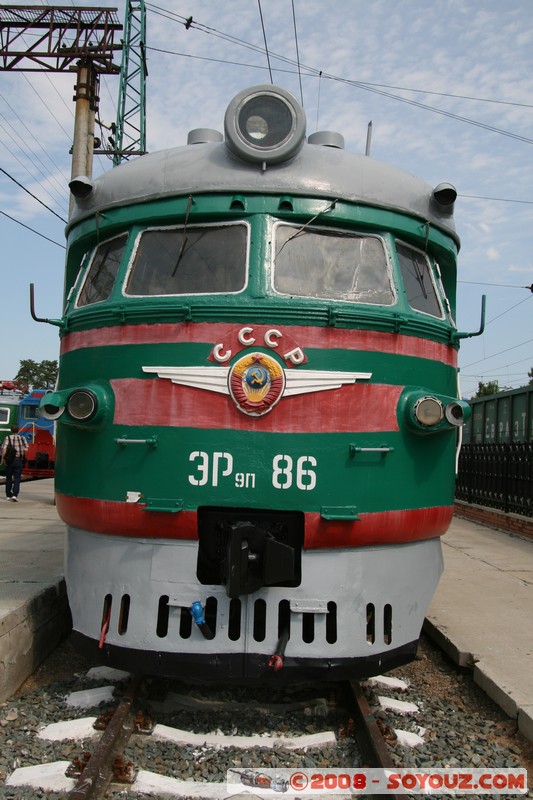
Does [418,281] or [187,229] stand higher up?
[187,229]

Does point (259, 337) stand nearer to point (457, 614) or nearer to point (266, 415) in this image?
point (266, 415)

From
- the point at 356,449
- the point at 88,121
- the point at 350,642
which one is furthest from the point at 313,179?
the point at 88,121

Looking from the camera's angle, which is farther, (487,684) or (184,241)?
(487,684)

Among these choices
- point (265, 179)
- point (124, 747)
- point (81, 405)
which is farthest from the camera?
point (265, 179)

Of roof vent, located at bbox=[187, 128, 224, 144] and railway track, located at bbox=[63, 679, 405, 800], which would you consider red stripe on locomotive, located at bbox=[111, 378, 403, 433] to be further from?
roof vent, located at bbox=[187, 128, 224, 144]

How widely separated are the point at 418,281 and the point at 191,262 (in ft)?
4.93

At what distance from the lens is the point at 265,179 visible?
425cm

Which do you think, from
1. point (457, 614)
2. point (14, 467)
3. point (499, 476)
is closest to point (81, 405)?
point (457, 614)

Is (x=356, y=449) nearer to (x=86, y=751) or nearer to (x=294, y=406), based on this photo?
(x=294, y=406)

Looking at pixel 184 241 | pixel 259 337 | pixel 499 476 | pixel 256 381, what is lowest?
pixel 499 476

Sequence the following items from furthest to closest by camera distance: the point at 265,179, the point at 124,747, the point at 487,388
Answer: the point at 487,388 < the point at 265,179 < the point at 124,747

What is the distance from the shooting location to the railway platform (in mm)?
4711

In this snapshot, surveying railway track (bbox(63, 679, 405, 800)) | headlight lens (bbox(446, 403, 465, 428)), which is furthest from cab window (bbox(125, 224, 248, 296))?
railway track (bbox(63, 679, 405, 800))

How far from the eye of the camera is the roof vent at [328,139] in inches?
198
